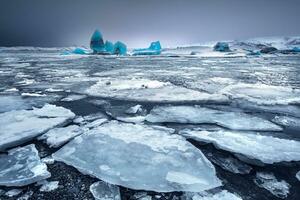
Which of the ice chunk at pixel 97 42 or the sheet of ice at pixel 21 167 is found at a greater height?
the ice chunk at pixel 97 42

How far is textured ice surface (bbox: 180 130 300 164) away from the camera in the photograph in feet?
3.56

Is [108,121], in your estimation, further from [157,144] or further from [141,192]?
[141,192]

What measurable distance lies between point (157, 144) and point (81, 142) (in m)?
0.40

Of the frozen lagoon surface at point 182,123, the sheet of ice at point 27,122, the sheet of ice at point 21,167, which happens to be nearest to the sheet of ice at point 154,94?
the frozen lagoon surface at point 182,123

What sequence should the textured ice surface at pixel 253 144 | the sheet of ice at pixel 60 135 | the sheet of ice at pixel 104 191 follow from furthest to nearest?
1. the sheet of ice at pixel 60 135
2. the textured ice surface at pixel 253 144
3. the sheet of ice at pixel 104 191

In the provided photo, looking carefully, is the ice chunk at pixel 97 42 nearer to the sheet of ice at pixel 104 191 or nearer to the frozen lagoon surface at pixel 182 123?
the frozen lagoon surface at pixel 182 123

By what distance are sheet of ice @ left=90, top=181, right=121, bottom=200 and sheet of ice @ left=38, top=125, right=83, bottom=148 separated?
440 mm

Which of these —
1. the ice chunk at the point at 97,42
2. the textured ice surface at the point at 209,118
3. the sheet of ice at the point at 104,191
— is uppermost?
the ice chunk at the point at 97,42

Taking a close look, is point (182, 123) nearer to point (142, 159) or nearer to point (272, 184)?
point (142, 159)

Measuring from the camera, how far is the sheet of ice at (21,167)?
88 centimetres

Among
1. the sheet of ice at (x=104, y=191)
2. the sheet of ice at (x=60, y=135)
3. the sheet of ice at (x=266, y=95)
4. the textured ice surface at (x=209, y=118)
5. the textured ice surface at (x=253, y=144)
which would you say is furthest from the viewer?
the sheet of ice at (x=266, y=95)

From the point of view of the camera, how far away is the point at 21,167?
97cm

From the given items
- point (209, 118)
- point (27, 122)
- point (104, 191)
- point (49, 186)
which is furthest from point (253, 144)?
point (27, 122)

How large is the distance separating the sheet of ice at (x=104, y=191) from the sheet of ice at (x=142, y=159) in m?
0.03
